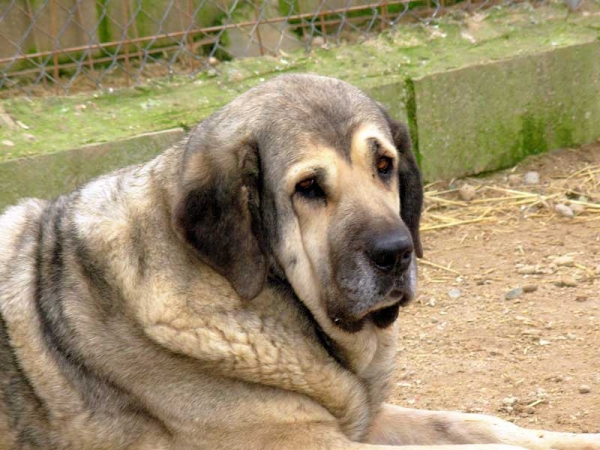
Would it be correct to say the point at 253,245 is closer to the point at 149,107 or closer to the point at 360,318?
the point at 360,318

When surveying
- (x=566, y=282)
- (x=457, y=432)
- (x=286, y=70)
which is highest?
(x=286, y=70)

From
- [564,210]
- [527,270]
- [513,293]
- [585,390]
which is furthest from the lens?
[564,210]

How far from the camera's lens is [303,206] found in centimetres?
403

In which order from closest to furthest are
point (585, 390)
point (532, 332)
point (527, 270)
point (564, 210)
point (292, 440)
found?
point (292, 440) → point (585, 390) → point (532, 332) → point (527, 270) → point (564, 210)

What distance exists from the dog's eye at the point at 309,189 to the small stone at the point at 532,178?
13.0 feet

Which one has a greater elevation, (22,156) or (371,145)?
(371,145)

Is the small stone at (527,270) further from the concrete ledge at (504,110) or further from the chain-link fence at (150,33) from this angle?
the chain-link fence at (150,33)

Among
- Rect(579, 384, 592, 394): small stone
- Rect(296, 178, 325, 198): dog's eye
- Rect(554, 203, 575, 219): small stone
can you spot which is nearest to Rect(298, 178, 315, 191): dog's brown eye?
Rect(296, 178, 325, 198): dog's eye

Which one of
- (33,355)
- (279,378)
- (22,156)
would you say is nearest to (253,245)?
(279,378)

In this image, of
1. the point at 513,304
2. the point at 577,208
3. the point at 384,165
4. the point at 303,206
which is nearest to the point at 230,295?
the point at 303,206

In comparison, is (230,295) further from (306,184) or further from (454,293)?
(454,293)

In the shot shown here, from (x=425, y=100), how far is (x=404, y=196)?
3172 mm

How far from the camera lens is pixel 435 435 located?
4.55 meters

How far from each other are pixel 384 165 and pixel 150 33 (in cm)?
354
